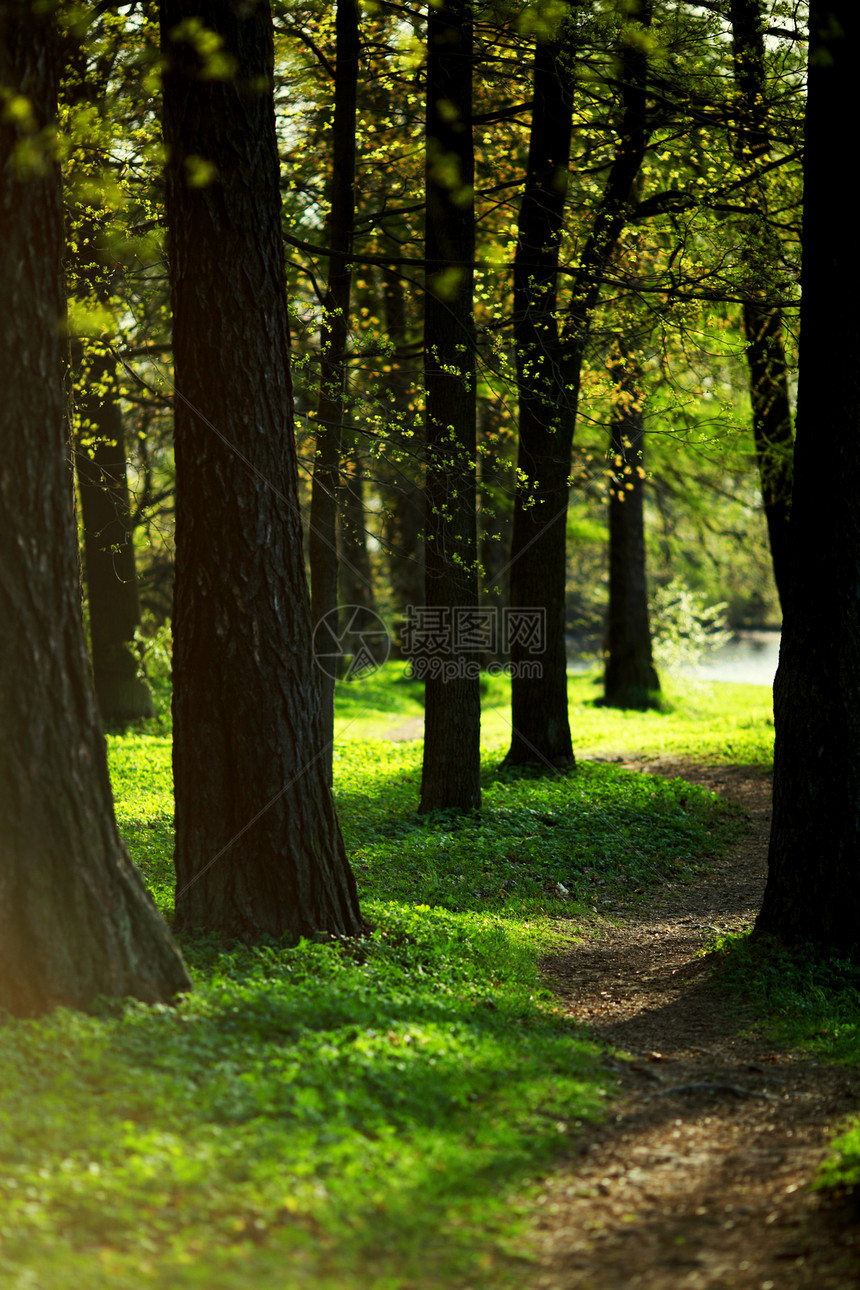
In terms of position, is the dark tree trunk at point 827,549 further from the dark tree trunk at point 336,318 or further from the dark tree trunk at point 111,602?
the dark tree trunk at point 111,602

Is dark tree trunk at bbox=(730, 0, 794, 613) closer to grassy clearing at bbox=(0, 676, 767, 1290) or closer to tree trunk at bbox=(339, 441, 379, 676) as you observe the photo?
grassy clearing at bbox=(0, 676, 767, 1290)

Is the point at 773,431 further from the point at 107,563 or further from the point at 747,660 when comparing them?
the point at 747,660

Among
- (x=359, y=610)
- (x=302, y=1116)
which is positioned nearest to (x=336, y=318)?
(x=302, y=1116)

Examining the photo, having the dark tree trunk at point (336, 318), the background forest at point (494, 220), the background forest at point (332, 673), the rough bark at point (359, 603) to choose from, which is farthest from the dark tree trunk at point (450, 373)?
the rough bark at point (359, 603)

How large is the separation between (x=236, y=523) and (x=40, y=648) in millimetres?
1507

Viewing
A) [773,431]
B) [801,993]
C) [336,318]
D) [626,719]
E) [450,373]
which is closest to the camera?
[801,993]

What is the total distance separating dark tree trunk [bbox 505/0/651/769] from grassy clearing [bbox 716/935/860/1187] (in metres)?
4.05

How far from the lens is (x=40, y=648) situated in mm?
4066

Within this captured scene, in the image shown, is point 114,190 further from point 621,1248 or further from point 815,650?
point 621,1248

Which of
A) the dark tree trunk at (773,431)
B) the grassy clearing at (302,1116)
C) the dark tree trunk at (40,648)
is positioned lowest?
the grassy clearing at (302,1116)

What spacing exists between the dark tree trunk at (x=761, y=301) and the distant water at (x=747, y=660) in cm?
1393

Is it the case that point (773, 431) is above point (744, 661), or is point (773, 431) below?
above

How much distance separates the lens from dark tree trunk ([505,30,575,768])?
979 cm

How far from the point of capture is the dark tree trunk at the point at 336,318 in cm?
802
